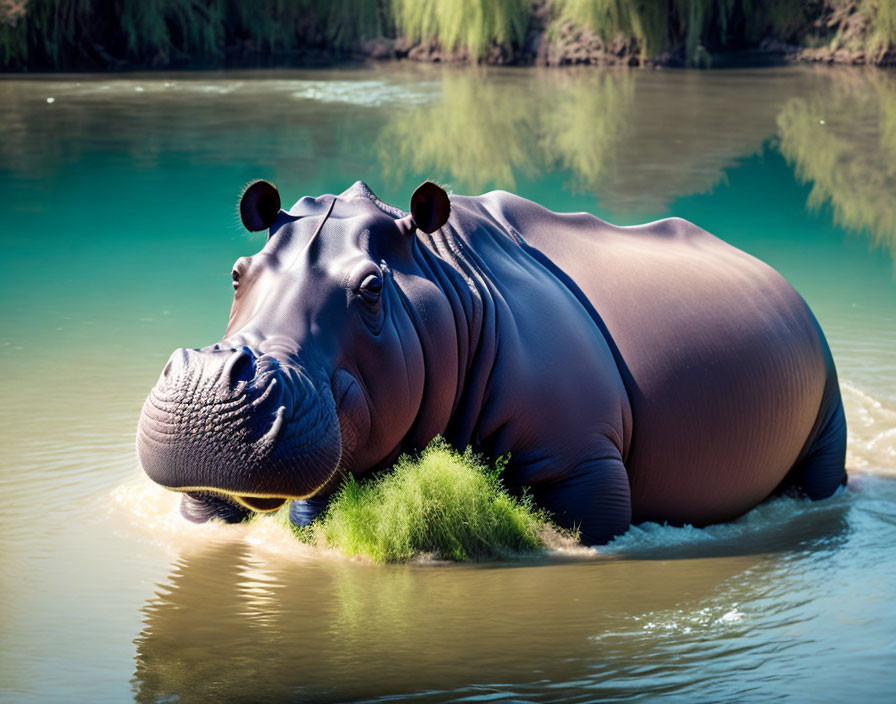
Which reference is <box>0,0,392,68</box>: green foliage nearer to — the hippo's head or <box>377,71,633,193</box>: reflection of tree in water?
<box>377,71,633,193</box>: reflection of tree in water

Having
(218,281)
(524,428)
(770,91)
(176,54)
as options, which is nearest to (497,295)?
(524,428)

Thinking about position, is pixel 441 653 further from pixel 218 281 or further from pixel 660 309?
pixel 218 281

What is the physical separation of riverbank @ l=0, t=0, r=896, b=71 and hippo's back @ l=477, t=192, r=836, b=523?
70.1ft

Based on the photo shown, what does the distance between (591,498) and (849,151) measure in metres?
13.9

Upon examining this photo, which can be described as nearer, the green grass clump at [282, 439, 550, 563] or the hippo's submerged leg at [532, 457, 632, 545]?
the green grass clump at [282, 439, 550, 563]

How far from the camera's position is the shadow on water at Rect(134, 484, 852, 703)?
3.37 metres

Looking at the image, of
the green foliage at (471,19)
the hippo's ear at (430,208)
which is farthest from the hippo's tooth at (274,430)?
the green foliage at (471,19)

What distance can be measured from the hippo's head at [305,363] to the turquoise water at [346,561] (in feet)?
1.63

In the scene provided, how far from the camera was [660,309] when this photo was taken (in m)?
4.93

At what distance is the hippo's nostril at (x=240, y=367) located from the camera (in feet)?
11.4

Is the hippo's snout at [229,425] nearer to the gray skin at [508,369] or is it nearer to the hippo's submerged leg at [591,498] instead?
the gray skin at [508,369]

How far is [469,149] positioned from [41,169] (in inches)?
228

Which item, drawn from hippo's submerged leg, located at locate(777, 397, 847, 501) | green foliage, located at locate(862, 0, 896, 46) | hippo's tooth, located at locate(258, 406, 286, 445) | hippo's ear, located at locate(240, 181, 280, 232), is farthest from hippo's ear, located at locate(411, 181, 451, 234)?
green foliage, located at locate(862, 0, 896, 46)

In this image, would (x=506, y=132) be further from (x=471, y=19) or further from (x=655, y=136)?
(x=471, y=19)
